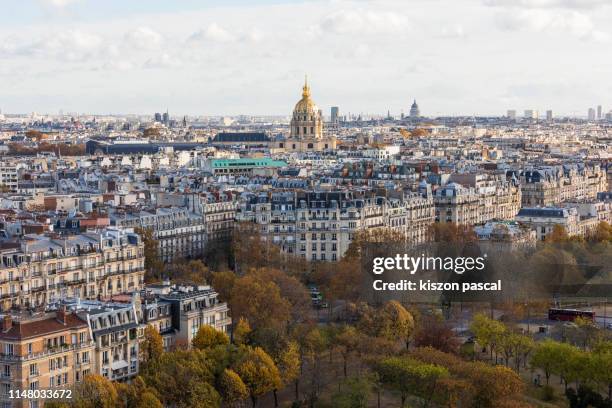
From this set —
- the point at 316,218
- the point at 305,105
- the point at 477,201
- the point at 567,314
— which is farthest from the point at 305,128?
the point at 567,314

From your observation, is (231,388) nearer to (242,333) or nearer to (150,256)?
(242,333)

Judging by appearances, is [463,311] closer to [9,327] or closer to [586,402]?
[586,402]

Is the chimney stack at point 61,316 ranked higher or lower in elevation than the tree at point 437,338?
higher

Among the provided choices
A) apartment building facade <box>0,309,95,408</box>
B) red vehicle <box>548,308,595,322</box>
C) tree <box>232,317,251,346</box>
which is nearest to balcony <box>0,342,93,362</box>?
apartment building facade <box>0,309,95,408</box>

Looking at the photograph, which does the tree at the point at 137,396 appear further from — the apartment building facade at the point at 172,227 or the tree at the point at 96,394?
the apartment building facade at the point at 172,227

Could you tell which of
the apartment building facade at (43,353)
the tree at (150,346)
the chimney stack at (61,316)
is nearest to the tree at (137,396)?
the apartment building facade at (43,353)

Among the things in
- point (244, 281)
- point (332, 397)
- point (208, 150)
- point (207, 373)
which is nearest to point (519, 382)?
point (332, 397)
